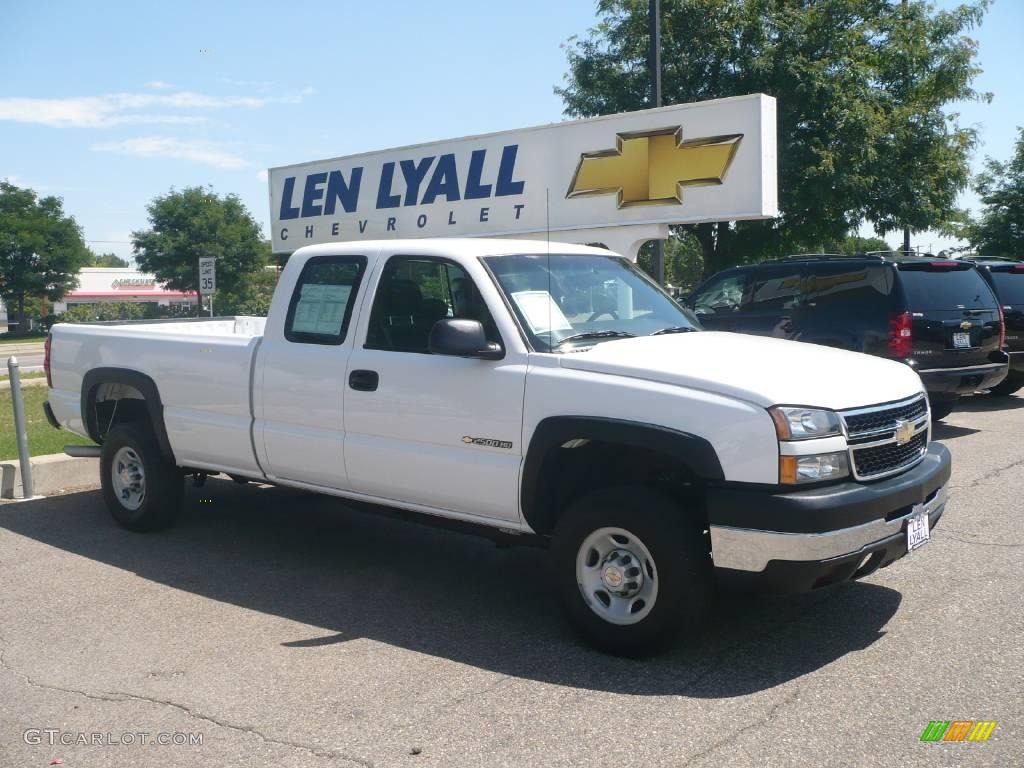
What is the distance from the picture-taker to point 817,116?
856 inches

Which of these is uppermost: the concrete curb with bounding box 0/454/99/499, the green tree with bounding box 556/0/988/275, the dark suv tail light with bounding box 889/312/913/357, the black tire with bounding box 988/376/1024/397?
the green tree with bounding box 556/0/988/275

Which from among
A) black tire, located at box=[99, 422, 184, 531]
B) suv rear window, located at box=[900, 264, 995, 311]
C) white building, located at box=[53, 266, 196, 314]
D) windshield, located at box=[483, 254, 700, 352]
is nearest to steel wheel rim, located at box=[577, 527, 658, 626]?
windshield, located at box=[483, 254, 700, 352]

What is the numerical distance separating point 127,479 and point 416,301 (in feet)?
9.77

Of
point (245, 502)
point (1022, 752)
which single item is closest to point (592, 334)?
point (1022, 752)

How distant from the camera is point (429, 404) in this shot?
5340 millimetres

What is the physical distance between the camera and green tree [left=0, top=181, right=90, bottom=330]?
58.3 meters

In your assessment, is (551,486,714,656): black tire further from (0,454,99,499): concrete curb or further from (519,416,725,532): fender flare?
(0,454,99,499): concrete curb

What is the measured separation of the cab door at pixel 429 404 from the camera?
5082mm

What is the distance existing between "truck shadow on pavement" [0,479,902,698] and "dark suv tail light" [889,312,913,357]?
4910 millimetres

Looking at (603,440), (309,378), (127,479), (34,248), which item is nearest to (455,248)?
(309,378)

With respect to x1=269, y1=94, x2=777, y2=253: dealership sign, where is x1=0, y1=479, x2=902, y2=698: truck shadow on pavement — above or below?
below

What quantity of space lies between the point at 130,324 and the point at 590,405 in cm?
464

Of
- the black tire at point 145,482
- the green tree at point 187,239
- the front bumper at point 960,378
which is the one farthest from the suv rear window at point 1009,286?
the green tree at point 187,239

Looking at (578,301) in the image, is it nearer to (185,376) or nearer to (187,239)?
(185,376)
